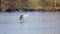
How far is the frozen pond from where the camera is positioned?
146 centimetres

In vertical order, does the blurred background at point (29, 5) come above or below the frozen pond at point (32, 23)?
above

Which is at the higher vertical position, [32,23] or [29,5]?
[29,5]

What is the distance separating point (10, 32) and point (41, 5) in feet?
1.64

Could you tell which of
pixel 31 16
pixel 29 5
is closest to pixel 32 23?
pixel 31 16

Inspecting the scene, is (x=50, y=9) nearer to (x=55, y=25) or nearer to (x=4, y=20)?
(x=55, y=25)

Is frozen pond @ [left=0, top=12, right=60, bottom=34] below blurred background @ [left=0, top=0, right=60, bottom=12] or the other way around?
below

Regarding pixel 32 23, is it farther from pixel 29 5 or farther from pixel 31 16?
pixel 29 5

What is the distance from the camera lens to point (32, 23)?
4.92ft

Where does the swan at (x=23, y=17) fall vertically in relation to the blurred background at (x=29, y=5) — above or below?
below

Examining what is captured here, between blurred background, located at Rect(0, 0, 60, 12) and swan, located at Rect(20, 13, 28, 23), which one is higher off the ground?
blurred background, located at Rect(0, 0, 60, 12)

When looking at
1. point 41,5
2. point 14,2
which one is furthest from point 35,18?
point 14,2

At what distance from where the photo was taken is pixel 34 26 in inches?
59.1

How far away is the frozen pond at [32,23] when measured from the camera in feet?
4.79

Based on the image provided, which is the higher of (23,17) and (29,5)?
(29,5)
